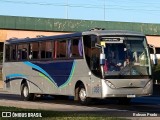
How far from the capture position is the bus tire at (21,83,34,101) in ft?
88.5

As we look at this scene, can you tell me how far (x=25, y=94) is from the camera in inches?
1075

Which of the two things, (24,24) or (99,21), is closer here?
(24,24)

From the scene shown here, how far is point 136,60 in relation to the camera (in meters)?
21.3

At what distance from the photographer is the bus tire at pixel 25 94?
88.5ft

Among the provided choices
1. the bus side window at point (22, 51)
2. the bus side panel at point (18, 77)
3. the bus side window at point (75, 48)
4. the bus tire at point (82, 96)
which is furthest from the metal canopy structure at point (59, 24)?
the bus tire at point (82, 96)

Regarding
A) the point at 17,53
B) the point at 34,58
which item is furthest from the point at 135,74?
the point at 17,53

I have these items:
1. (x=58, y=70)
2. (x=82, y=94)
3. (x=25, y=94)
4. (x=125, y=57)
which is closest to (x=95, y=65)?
(x=125, y=57)

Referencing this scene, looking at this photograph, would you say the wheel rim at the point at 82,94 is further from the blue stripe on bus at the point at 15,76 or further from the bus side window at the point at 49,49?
the blue stripe on bus at the point at 15,76

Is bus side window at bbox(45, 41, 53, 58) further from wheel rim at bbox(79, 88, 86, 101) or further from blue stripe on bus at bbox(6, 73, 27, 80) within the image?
wheel rim at bbox(79, 88, 86, 101)

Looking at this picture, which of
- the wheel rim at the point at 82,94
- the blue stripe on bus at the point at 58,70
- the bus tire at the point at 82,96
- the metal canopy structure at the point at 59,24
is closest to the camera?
the bus tire at the point at 82,96

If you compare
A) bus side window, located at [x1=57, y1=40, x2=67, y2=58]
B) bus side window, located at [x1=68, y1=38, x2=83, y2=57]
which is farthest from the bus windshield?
bus side window, located at [x1=57, y1=40, x2=67, y2=58]

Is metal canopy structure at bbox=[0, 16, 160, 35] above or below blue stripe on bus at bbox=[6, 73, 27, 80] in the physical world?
above

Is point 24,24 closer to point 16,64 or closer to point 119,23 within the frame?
point 119,23

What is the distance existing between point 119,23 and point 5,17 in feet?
61.4
